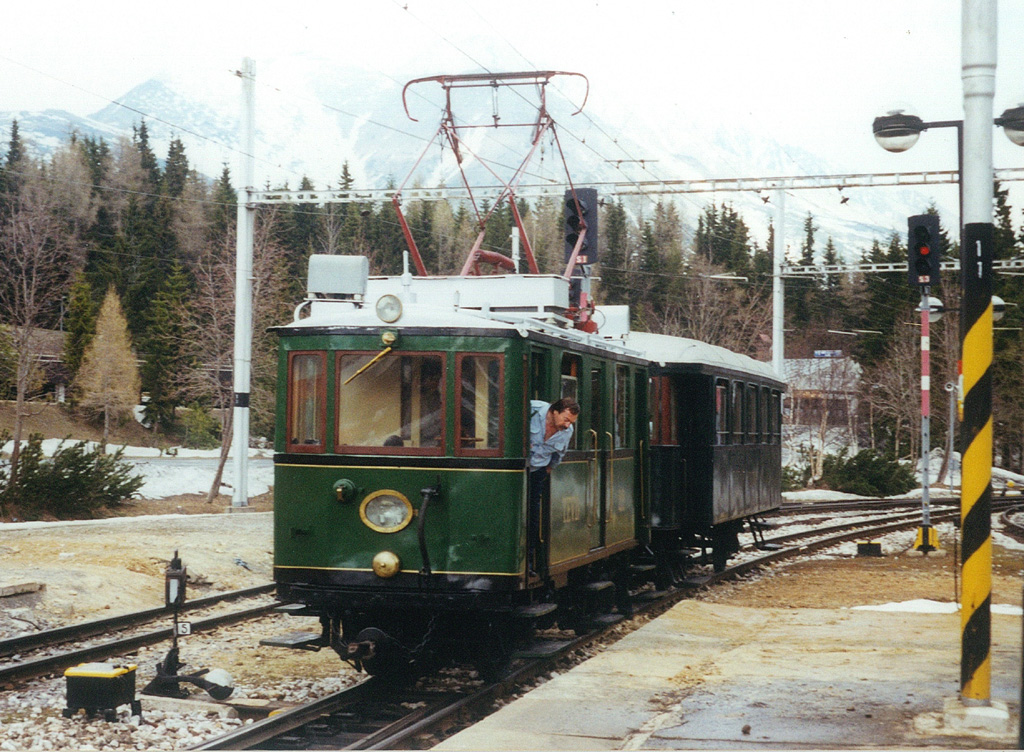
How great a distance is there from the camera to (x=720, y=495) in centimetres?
1638

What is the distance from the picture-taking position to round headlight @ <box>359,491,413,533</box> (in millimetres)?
8852

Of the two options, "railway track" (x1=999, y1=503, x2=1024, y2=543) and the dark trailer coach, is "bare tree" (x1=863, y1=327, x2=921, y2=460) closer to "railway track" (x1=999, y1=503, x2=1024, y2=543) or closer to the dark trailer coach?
"railway track" (x1=999, y1=503, x2=1024, y2=543)

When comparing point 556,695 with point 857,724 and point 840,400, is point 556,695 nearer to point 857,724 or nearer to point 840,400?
point 857,724

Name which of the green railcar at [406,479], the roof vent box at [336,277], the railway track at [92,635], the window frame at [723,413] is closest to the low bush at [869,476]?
the window frame at [723,413]

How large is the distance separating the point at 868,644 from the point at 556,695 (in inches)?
151

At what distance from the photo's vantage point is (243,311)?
26.0 meters

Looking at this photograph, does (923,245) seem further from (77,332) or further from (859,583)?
(77,332)

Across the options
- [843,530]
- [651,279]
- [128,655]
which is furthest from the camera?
[651,279]

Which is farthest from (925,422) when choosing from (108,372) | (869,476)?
(108,372)

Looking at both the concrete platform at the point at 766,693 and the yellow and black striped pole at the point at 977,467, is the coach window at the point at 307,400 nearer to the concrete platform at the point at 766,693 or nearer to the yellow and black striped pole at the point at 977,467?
the concrete platform at the point at 766,693

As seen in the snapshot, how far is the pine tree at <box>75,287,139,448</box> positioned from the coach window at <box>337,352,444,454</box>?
46.4 meters

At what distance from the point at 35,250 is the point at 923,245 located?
2953cm

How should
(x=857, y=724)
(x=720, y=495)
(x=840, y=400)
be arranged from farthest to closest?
1. (x=840, y=400)
2. (x=720, y=495)
3. (x=857, y=724)

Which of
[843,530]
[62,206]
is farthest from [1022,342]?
[62,206]
